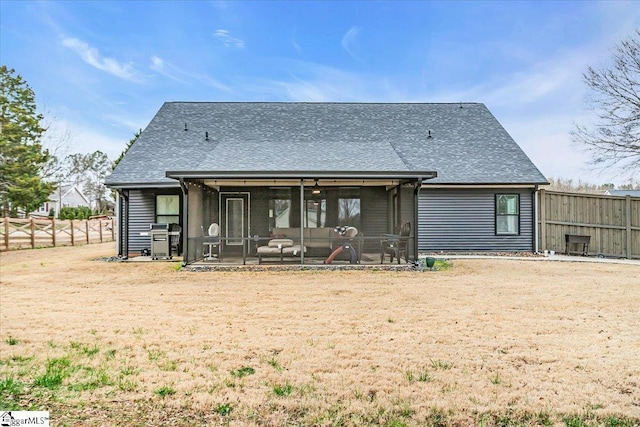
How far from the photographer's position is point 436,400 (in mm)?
3434

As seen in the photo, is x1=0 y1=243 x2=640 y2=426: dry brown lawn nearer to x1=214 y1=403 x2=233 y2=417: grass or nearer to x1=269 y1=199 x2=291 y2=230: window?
x1=214 y1=403 x2=233 y2=417: grass

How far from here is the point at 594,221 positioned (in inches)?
586

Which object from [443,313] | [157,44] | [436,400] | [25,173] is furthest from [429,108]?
[25,173]

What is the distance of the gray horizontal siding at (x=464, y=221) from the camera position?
15562 millimetres

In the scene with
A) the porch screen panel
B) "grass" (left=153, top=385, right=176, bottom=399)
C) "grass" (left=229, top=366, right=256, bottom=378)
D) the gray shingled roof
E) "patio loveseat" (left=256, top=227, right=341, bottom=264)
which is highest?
the gray shingled roof

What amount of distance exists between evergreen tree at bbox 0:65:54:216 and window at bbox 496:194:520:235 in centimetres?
2442

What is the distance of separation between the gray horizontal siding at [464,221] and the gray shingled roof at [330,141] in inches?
23.6

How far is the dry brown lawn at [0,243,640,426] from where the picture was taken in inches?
129

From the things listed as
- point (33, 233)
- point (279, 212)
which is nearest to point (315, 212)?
point (279, 212)

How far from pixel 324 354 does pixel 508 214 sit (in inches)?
510

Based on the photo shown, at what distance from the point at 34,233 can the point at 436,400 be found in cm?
2124

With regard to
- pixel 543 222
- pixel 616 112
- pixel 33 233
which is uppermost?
pixel 616 112

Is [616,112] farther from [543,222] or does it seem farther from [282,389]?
[282,389]

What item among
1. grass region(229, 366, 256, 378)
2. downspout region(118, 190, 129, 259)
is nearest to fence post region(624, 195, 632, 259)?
grass region(229, 366, 256, 378)
